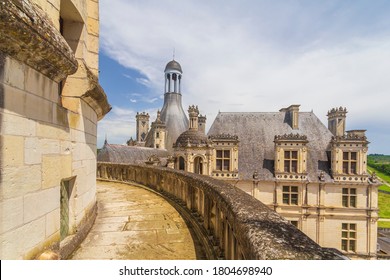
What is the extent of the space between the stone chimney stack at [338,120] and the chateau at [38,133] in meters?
19.1

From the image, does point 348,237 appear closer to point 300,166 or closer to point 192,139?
point 300,166

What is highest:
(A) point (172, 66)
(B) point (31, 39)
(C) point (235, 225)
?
(A) point (172, 66)

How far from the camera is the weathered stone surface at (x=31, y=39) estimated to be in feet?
4.34

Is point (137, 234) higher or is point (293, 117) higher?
point (293, 117)

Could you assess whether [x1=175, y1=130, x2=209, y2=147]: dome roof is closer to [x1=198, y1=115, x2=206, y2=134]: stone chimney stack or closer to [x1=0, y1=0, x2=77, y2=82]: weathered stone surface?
[x1=198, y1=115, x2=206, y2=134]: stone chimney stack

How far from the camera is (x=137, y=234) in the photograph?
3004mm

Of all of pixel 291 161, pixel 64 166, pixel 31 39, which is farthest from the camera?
pixel 291 161

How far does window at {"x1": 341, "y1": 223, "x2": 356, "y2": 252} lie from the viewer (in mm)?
13914

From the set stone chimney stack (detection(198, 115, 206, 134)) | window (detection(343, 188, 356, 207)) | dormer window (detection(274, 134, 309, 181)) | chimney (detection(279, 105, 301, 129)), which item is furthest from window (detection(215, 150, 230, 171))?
stone chimney stack (detection(198, 115, 206, 134))

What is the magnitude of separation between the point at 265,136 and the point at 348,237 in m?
8.90

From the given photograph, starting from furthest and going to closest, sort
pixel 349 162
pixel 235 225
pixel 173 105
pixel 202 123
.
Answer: pixel 173 105 → pixel 202 123 → pixel 349 162 → pixel 235 225

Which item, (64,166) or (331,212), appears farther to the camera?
(331,212)

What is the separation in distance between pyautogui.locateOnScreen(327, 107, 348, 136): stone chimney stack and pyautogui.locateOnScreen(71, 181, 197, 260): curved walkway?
17.5 metres

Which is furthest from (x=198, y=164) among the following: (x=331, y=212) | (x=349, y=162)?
(x=349, y=162)
